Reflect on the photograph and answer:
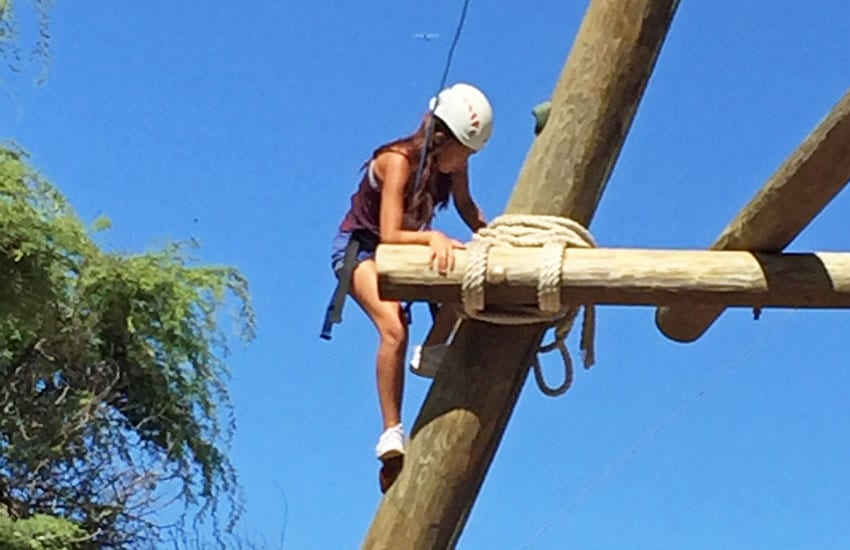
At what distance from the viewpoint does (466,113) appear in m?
2.73

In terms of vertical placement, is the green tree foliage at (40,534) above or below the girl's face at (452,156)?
above

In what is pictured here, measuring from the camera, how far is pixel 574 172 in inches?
101

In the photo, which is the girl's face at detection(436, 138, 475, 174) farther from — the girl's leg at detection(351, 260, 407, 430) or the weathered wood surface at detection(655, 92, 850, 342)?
the weathered wood surface at detection(655, 92, 850, 342)

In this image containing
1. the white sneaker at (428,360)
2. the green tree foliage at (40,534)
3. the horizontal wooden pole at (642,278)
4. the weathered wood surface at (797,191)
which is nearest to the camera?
the weathered wood surface at (797,191)

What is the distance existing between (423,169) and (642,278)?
0.47 m

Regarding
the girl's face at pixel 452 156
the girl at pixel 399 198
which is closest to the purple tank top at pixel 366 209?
the girl at pixel 399 198

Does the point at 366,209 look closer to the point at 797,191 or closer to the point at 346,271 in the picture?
the point at 346,271

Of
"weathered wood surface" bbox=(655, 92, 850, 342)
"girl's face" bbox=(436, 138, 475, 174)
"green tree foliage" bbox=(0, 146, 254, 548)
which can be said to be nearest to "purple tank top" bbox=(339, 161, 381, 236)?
"girl's face" bbox=(436, 138, 475, 174)

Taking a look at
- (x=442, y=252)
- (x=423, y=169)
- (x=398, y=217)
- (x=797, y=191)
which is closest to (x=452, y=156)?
(x=423, y=169)

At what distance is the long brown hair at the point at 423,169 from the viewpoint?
269 centimetres

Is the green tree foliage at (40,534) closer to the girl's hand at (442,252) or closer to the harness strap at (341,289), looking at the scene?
the harness strap at (341,289)

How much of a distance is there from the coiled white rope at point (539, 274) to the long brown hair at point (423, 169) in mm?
162

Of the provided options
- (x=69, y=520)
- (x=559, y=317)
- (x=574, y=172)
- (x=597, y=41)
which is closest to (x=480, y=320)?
(x=559, y=317)

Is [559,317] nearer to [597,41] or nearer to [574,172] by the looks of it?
[574,172]
